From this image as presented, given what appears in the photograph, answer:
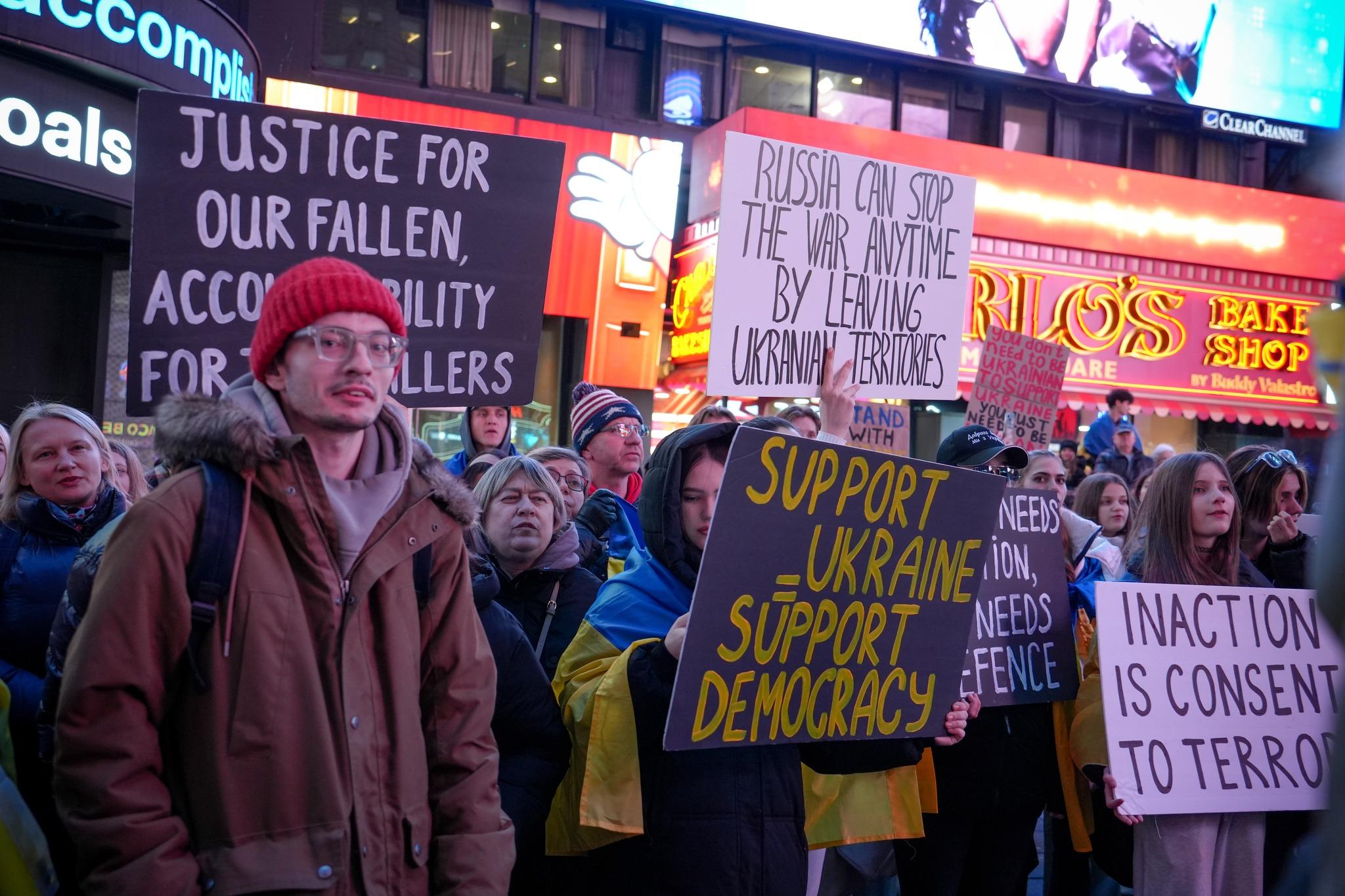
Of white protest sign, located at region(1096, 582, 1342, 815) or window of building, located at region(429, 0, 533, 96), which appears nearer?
white protest sign, located at region(1096, 582, 1342, 815)

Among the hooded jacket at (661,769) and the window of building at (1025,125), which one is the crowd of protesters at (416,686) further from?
the window of building at (1025,125)

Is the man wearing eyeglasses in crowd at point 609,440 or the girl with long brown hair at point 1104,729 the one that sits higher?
the man wearing eyeglasses in crowd at point 609,440

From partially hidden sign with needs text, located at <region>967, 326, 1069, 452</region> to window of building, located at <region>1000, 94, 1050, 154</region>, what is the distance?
33.6 feet

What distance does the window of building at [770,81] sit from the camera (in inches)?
619

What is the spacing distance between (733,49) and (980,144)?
3.71 metres

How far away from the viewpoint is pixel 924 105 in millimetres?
16922

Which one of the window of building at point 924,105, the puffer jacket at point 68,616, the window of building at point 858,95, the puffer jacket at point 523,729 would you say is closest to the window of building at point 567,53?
the window of building at point 858,95

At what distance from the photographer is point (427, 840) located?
238cm

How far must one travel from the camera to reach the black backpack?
215 cm

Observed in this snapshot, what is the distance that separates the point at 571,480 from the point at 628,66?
11.1 m

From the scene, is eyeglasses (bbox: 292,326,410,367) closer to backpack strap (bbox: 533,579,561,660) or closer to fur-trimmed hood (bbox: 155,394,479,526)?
fur-trimmed hood (bbox: 155,394,479,526)

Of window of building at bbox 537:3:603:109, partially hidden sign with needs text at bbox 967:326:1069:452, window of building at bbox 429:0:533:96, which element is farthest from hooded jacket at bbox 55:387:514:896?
window of building at bbox 537:3:603:109

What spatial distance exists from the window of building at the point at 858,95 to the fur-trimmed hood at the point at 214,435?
14.8 meters

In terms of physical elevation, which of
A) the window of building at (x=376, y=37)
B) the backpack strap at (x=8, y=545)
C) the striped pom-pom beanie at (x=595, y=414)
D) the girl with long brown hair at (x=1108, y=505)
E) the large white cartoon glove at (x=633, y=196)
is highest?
the window of building at (x=376, y=37)
